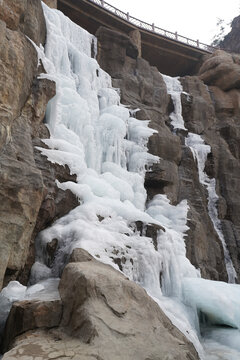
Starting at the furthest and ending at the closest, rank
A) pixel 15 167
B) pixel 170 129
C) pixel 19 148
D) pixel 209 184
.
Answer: pixel 170 129 → pixel 209 184 → pixel 19 148 → pixel 15 167

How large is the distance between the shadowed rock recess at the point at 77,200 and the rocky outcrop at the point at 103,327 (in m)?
0.01

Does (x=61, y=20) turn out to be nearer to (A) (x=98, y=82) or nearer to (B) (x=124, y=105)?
(A) (x=98, y=82)

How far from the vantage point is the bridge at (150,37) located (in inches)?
680

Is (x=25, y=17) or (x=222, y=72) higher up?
(x=222, y=72)

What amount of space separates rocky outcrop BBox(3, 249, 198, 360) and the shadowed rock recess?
0.6 inches

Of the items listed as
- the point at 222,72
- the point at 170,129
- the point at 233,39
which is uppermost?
the point at 233,39

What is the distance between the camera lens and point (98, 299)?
4156mm

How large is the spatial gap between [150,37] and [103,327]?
18.7 m

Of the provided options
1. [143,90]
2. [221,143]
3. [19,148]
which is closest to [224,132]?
[221,143]

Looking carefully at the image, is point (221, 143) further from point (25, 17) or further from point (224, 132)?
point (25, 17)

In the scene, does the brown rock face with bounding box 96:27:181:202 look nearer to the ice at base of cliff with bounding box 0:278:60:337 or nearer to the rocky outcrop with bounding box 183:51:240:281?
the rocky outcrop with bounding box 183:51:240:281

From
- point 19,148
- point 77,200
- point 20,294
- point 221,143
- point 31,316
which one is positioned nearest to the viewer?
point 31,316

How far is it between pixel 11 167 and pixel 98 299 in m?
2.71

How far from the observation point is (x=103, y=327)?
3746 millimetres
